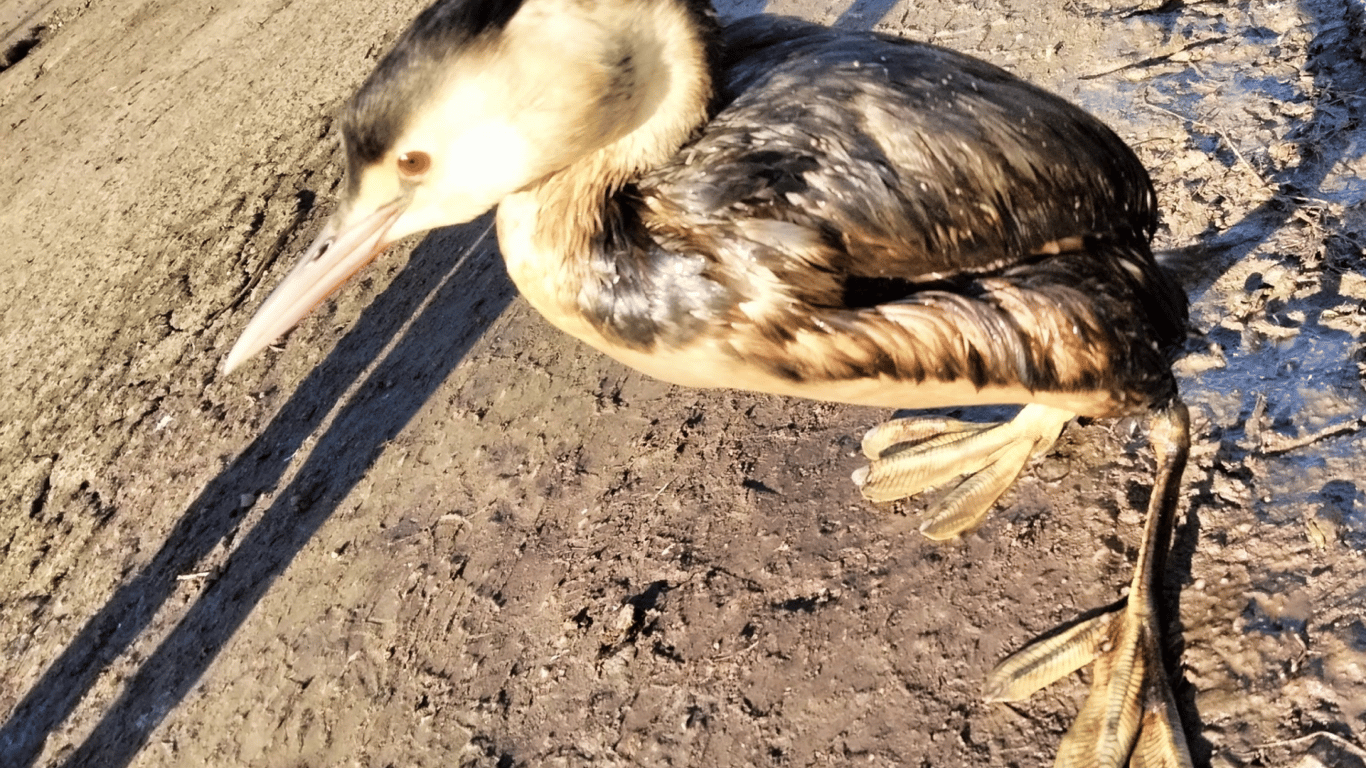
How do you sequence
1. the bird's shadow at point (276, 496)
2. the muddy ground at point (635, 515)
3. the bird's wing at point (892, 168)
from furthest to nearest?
1. the bird's shadow at point (276, 496)
2. the muddy ground at point (635, 515)
3. the bird's wing at point (892, 168)

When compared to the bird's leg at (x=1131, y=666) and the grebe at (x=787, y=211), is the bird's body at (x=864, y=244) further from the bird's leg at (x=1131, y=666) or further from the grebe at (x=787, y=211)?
the bird's leg at (x=1131, y=666)

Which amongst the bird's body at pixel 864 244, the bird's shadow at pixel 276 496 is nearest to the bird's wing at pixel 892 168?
the bird's body at pixel 864 244

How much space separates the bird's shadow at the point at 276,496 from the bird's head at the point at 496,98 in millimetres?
2049

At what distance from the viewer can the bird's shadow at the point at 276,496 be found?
145 inches

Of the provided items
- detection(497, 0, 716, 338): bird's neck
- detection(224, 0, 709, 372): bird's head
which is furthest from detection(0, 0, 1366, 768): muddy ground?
detection(224, 0, 709, 372): bird's head

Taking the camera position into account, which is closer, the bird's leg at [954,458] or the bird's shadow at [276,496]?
the bird's leg at [954,458]

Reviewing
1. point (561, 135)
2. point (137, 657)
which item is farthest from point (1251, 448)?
point (137, 657)

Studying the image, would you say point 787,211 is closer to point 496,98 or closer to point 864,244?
point 864,244

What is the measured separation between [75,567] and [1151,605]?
4.12 m

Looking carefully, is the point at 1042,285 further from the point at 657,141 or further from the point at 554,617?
the point at 554,617

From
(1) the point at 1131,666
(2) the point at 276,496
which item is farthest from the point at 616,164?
(2) the point at 276,496

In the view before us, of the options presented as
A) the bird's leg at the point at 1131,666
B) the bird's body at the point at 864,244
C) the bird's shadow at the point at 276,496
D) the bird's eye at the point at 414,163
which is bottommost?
the bird's shadow at the point at 276,496

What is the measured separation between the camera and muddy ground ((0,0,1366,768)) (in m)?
→ 2.61

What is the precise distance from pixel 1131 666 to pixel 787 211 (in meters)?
1.41
